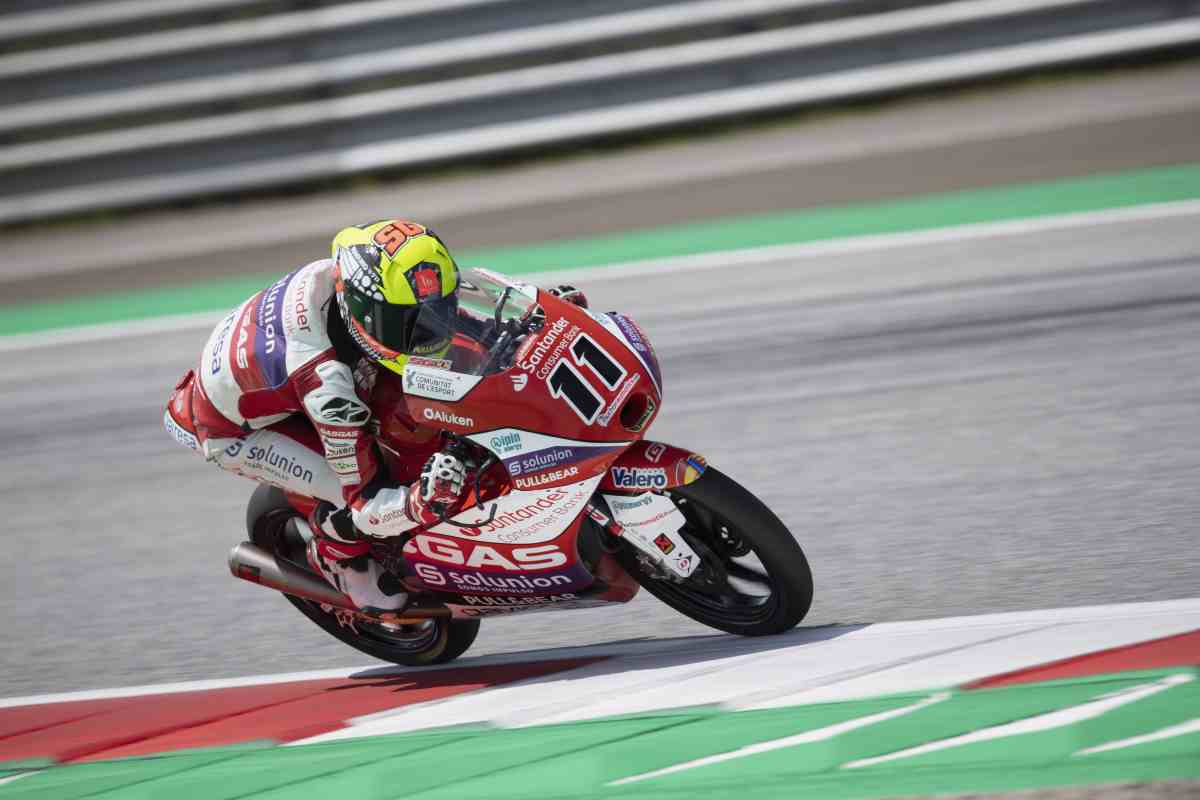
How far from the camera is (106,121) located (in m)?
12.3

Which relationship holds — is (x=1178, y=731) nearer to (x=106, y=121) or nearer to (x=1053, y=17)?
(x=1053, y=17)

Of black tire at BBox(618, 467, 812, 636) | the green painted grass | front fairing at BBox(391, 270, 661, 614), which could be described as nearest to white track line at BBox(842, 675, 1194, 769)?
the green painted grass

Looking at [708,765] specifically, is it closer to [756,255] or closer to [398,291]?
[398,291]

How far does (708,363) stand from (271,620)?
3057mm

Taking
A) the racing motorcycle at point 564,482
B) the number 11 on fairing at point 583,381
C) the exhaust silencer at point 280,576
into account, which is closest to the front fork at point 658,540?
the racing motorcycle at point 564,482

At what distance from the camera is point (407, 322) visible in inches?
168

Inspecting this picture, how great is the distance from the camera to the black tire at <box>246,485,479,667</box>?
16.7ft

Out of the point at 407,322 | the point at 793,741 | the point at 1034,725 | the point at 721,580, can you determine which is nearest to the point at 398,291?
the point at 407,322

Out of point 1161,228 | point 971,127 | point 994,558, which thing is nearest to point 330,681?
point 994,558

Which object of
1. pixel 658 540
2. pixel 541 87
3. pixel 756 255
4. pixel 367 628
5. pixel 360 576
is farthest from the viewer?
pixel 541 87

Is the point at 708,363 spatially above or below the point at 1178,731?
below

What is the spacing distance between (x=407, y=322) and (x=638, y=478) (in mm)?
850

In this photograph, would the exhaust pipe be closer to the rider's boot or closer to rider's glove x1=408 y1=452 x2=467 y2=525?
the rider's boot

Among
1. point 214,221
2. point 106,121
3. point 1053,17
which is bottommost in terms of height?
point 214,221
